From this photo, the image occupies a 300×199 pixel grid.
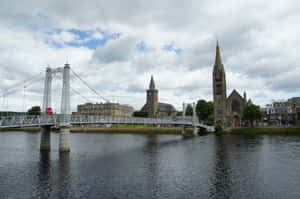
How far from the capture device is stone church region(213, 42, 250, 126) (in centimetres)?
10769

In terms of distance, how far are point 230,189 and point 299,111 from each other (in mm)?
105855

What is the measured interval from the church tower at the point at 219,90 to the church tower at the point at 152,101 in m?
57.1

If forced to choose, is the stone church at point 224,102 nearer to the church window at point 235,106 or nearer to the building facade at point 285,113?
the church window at point 235,106

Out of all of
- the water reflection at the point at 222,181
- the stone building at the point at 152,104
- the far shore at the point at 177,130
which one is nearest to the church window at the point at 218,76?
the far shore at the point at 177,130

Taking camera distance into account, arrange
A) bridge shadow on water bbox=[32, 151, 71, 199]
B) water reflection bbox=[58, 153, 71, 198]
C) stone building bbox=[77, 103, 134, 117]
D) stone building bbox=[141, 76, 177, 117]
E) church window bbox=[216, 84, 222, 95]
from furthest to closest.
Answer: stone building bbox=[141, 76, 177, 117] < stone building bbox=[77, 103, 134, 117] < church window bbox=[216, 84, 222, 95] < water reflection bbox=[58, 153, 71, 198] < bridge shadow on water bbox=[32, 151, 71, 199]

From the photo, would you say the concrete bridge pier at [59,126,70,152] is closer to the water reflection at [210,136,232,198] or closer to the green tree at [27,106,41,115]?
the water reflection at [210,136,232,198]

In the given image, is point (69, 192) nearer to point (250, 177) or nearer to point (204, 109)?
point (250, 177)

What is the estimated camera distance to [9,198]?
18.0 m

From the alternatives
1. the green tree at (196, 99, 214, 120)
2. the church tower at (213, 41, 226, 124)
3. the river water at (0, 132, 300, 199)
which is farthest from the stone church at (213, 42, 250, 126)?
the river water at (0, 132, 300, 199)

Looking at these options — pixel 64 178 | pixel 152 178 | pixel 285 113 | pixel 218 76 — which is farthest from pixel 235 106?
pixel 64 178

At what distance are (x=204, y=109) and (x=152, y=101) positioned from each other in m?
48.2

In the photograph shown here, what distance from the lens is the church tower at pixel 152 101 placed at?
6412 inches

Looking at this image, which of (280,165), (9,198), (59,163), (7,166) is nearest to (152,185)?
(9,198)

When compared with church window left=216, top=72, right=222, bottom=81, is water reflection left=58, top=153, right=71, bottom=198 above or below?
below
